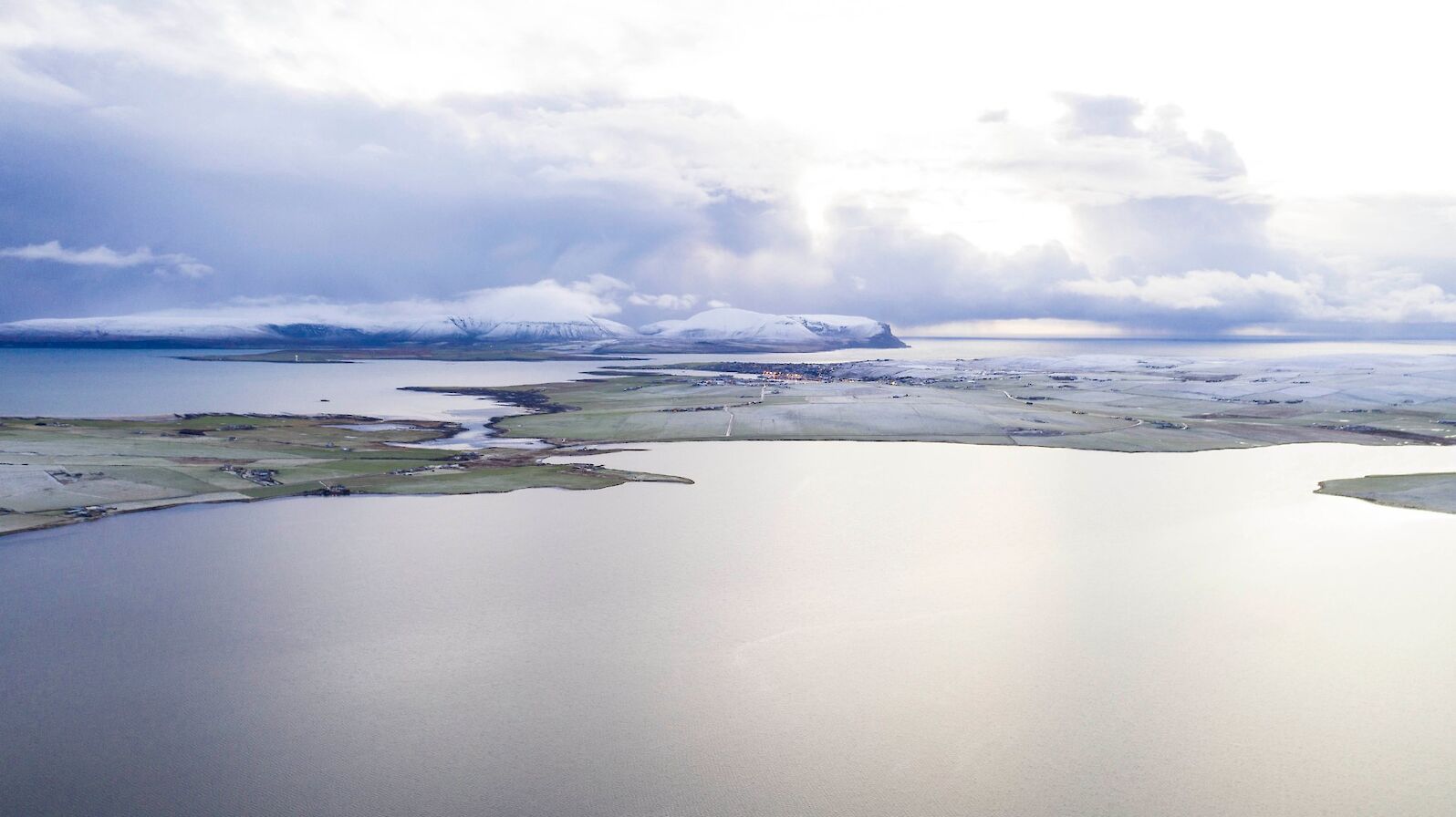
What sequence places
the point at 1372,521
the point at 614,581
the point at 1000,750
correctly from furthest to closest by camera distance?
the point at 1372,521, the point at 614,581, the point at 1000,750

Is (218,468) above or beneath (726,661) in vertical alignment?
above

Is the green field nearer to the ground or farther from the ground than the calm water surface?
farther from the ground

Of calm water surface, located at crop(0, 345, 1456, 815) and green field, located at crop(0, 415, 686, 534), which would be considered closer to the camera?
calm water surface, located at crop(0, 345, 1456, 815)

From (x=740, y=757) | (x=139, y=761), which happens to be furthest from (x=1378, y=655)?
(x=139, y=761)

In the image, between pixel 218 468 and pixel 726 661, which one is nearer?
pixel 726 661

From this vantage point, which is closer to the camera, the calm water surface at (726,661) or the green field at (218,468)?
the calm water surface at (726,661)

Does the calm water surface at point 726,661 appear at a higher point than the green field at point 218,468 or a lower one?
lower

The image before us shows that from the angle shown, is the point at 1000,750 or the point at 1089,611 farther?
the point at 1089,611

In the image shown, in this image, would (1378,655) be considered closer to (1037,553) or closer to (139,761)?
(1037,553)
